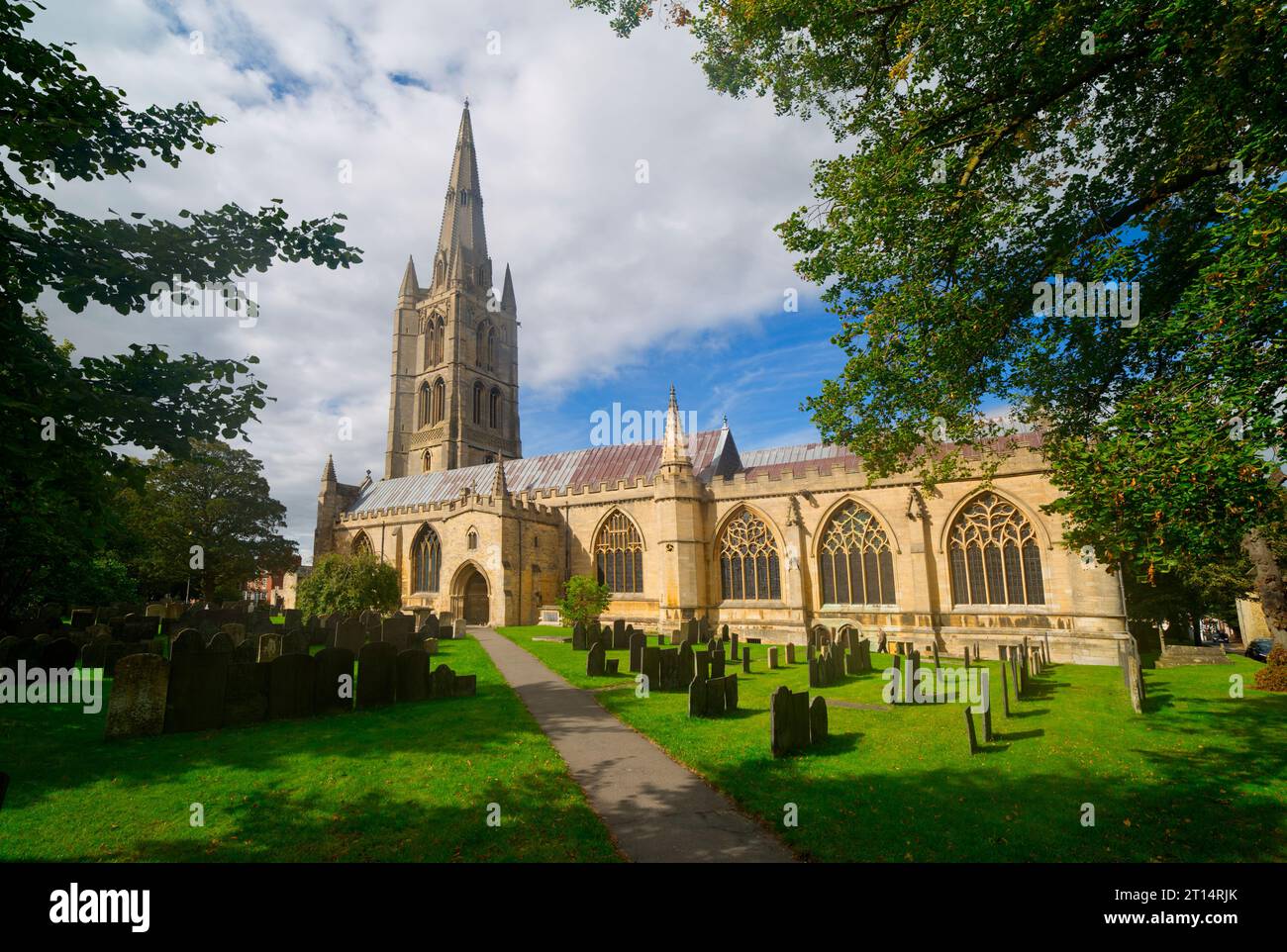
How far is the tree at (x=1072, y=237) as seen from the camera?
199 inches

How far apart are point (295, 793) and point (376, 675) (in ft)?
14.4

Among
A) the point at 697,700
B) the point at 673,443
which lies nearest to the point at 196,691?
the point at 697,700

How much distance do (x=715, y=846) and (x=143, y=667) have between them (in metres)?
7.99

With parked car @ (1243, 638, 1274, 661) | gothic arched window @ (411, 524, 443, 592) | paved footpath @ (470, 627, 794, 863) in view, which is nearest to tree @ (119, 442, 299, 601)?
gothic arched window @ (411, 524, 443, 592)

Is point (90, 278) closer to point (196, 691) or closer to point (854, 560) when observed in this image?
point (196, 691)

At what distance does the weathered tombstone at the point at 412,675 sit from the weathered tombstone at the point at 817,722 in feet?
22.2

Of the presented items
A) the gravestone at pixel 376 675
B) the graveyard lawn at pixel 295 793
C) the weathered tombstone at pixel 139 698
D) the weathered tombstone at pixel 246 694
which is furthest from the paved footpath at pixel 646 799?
the weathered tombstone at pixel 139 698

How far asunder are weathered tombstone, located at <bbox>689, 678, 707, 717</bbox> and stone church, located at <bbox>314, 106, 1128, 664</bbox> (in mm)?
6602

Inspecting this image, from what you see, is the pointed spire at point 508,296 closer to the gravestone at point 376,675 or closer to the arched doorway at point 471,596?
the arched doorway at point 471,596

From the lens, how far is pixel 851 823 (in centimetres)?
506

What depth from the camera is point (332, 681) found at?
940 centimetres
